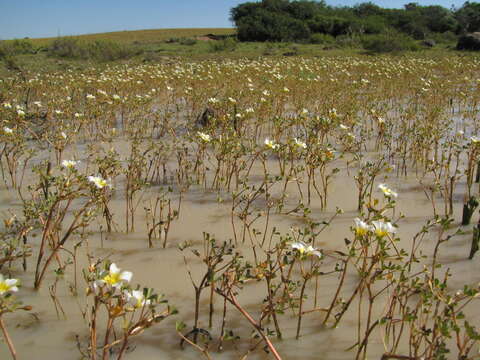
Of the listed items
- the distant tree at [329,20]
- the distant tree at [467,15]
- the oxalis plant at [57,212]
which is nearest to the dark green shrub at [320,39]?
the distant tree at [329,20]

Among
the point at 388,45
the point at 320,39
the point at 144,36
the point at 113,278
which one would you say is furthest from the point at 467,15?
the point at 113,278

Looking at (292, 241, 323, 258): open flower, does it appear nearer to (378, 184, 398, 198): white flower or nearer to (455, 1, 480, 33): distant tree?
(378, 184, 398, 198): white flower

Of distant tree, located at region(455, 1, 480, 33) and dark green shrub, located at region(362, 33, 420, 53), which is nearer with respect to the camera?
dark green shrub, located at region(362, 33, 420, 53)

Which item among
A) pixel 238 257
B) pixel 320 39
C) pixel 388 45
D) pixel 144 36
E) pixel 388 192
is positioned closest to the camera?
pixel 238 257

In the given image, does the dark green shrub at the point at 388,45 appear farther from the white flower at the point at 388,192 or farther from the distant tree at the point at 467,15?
the white flower at the point at 388,192

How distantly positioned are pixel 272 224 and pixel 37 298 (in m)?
1.79

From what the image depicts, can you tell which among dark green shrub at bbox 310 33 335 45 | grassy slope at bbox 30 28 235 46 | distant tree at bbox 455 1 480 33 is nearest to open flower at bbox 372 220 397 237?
dark green shrub at bbox 310 33 335 45

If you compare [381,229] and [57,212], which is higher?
[381,229]

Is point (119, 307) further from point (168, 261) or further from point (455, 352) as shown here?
point (455, 352)

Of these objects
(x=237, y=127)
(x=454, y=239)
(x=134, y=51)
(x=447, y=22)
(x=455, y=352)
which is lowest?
(x=455, y=352)

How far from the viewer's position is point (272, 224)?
133 inches

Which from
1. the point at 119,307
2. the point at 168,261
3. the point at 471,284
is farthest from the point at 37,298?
the point at 471,284

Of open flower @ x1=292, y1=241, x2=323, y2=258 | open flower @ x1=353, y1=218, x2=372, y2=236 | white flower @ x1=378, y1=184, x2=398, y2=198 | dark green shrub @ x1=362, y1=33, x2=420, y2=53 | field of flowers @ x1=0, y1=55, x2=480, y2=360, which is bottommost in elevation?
field of flowers @ x1=0, y1=55, x2=480, y2=360

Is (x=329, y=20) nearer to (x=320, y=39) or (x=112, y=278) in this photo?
(x=320, y=39)
